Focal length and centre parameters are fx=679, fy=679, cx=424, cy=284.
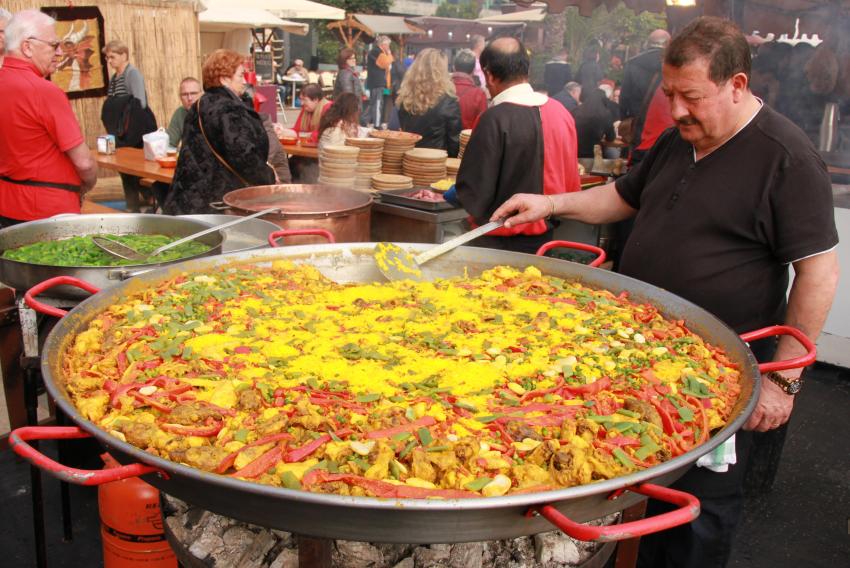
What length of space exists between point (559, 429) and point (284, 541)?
2.84 ft

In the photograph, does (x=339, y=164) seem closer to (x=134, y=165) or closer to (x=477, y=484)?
(x=134, y=165)

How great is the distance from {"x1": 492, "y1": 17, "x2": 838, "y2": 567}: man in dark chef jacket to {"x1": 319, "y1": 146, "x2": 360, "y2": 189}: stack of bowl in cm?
295

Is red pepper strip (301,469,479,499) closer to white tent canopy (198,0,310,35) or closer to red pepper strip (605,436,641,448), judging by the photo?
red pepper strip (605,436,641,448)

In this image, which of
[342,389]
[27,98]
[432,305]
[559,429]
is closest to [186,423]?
[342,389]

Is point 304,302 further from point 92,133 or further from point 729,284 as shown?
point 92,133

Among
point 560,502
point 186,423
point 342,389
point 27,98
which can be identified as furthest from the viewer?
point 27,98

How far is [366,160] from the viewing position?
570cm

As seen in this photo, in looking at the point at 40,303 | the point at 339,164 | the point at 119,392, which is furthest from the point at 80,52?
the point at 119,392

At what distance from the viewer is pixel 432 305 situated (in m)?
2.43

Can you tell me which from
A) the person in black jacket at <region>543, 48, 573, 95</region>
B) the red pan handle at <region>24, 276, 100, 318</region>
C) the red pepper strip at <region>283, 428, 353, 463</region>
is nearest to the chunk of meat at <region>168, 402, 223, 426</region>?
the red pepper strip at <region>283, 428, 353, 463</region>

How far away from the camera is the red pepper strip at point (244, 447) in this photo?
1402 mm

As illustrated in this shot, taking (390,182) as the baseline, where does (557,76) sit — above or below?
above

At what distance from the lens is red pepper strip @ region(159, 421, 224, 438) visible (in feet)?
5.02

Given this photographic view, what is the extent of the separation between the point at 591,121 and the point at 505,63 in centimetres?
517
